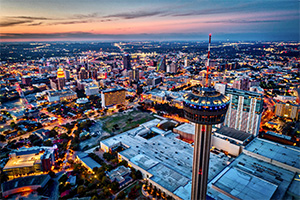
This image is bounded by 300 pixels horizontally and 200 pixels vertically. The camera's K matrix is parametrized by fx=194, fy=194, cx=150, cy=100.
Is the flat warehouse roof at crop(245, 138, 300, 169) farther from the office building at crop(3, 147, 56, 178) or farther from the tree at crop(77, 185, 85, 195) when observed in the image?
the office building at crop(3, 147, 56, 178)

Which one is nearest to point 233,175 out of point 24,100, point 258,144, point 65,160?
point 258,144

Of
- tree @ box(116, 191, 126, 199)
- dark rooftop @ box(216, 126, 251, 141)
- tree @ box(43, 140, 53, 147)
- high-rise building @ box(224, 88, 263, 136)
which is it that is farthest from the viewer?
high-rise building @ box(224, 88, 263, 136)

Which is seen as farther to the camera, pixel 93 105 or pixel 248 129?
pixel 93 105

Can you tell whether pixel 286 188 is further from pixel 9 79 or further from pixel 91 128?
pixel 9 79

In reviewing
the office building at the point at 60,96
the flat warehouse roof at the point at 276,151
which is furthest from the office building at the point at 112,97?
the flat warehouse roof at the point at 276,151

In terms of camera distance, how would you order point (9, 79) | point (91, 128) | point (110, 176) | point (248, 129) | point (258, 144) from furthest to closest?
point (9, 79)
point (91, 128)
point (248, 129)
point (258, 144)
point (110, 176)

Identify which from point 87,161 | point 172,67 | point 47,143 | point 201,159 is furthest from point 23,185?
point 172,67

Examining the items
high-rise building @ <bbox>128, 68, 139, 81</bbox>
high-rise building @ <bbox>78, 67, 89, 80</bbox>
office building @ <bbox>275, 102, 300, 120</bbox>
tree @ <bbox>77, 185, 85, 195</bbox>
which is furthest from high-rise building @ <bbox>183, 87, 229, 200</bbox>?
high-rise building @ <bbox>78, 67, 89, 80</bbox>

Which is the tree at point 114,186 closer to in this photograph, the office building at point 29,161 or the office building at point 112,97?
the office building at point 29,161
